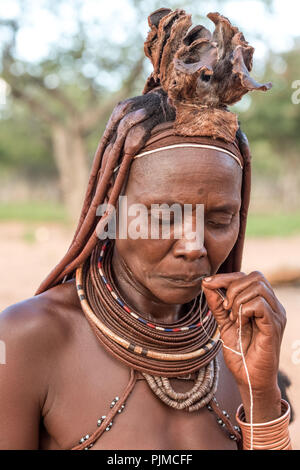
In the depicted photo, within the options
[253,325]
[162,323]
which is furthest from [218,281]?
[162,323]

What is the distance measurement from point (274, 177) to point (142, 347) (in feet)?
104

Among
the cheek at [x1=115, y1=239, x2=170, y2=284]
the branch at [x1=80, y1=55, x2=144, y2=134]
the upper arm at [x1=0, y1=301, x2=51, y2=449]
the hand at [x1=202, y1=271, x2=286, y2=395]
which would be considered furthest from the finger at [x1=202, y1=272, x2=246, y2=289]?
the branch at [x1=80, y1=55, x2=144, y2=134]

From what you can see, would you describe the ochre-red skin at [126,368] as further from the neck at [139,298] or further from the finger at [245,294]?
the neck at [139,298]

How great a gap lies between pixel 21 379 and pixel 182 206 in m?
0.79

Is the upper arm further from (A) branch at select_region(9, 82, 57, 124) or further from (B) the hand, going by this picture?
(A) branch at select_region(9, 82, 57, 124)

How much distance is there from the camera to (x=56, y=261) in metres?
10.0

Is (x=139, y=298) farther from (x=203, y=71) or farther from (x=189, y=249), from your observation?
(x=203, y=71)

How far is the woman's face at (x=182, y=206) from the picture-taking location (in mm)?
1671

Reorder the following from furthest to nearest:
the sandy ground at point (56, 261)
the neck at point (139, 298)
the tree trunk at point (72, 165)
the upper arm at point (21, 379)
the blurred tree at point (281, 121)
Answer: the blurred tree at point (281, 121), the tree trunk at point (72, 165), the sandy ground at point (56, 261), the neck at point (139, 298), the upper arm at point (21, 379)

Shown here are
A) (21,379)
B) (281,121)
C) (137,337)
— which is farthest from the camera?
(281,121)

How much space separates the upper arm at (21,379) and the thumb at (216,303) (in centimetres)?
60

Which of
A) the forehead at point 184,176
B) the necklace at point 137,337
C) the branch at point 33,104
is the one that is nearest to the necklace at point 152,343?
the necklace at point 137,337

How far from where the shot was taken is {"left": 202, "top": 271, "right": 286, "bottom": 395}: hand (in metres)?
1.69

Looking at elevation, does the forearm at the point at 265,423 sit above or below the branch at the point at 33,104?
below
